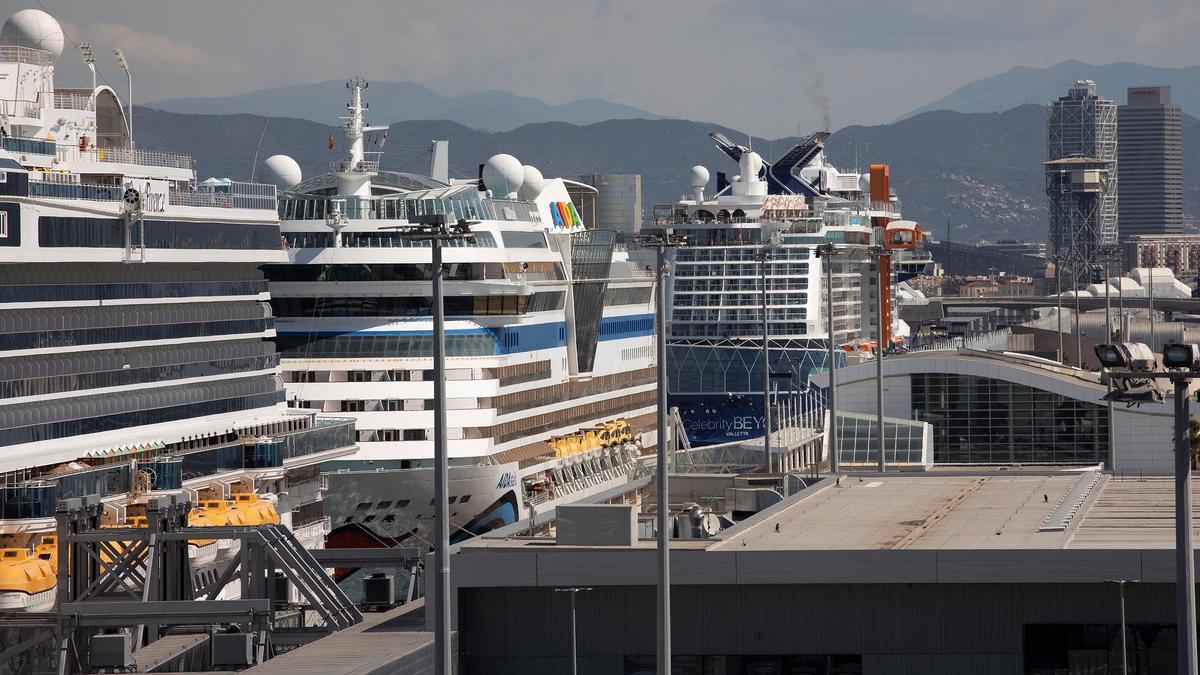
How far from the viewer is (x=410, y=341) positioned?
233 feet

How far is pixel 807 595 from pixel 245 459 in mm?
25072

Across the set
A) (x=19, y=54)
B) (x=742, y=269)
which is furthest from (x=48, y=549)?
(x=742, y=269)

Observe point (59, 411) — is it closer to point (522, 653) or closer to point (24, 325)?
point (24, 325)

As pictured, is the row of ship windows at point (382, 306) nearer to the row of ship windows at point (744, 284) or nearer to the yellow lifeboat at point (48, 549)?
the yellow lifeboat at point (48, 549)

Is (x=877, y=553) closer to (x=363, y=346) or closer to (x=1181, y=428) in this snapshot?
(x=1181, y=428)

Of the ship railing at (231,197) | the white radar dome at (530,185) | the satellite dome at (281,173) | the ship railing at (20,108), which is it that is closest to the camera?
the ship railing at (20,108)

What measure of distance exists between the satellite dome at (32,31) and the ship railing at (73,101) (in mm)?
1957

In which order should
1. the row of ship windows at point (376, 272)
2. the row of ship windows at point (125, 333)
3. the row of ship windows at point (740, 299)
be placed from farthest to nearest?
the row of ship windows at point (740, 299) → the row of ship windows at point (376, 272) → the row of ship windows at point (125, 333)

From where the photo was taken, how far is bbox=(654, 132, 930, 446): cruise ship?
118562 mm

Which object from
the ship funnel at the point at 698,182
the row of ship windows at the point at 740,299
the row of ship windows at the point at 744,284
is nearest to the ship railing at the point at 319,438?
the row of ship windows at the point at 740,299

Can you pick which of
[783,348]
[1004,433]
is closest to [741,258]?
[783,348]

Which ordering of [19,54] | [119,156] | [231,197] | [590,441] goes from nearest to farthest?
1. [19,54]
2. [119,156]
3. [231,197]
4. [590,441]

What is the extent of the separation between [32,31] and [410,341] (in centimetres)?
1736

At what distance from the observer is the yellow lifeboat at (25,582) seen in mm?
45469
